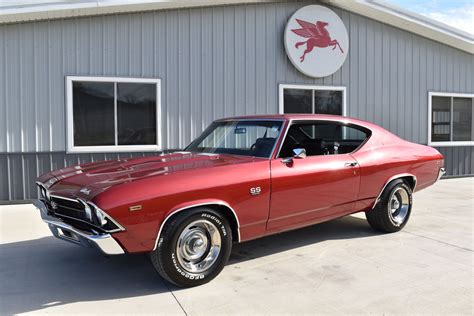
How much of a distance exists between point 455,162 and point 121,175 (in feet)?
35.9

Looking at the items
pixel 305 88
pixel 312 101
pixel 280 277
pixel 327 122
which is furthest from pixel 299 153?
pixel 312 101

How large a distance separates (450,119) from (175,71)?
8.14 meters

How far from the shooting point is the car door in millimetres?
Result: 4363

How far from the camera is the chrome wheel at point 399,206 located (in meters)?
5.70

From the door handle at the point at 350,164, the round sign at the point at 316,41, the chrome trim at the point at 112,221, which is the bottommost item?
the chrome trim at the point at 112,221

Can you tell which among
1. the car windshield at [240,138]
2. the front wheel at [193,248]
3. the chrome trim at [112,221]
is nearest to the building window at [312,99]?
the car windshield at [240,138]

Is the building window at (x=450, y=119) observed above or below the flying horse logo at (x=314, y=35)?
below

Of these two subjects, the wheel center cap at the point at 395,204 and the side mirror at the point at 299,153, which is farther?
the wheel center cap at the point at 395,204

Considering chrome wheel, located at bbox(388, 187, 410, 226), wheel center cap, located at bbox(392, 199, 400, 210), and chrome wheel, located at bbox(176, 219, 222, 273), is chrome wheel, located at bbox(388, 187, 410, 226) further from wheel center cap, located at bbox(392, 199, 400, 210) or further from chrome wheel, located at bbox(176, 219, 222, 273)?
chrome wheel, located at bbox(176, 219, 222, 273)

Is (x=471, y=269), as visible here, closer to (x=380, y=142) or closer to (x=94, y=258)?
(x=380, y=142)

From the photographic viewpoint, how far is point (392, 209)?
573cm

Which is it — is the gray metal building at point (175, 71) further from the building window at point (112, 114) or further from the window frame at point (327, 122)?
the window frame at point (327, 122)

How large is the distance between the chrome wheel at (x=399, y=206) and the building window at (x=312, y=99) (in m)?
4.69

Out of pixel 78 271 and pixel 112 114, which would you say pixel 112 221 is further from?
pixel 112 114
